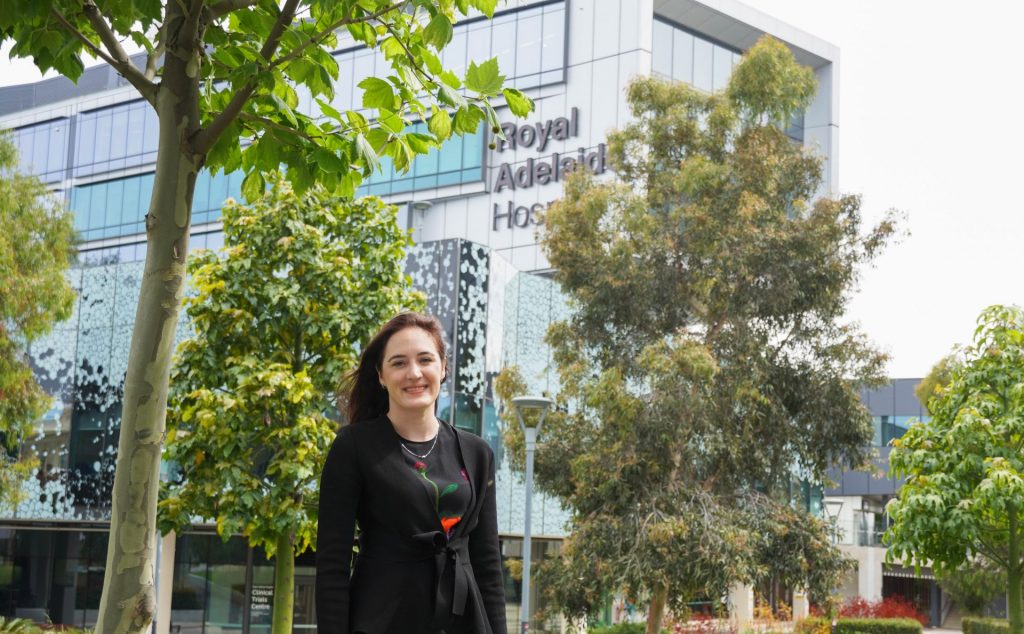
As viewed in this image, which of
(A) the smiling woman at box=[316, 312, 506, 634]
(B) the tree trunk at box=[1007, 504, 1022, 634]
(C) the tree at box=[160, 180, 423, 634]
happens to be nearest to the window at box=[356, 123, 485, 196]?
(C) the tree at box=[160, 180, 423, 634]

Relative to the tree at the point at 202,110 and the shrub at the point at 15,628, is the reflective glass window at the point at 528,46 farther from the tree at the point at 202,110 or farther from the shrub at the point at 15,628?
the tree at the point at 202,110

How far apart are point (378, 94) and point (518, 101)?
585 millimetres

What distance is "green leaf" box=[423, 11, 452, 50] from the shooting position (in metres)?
5.14

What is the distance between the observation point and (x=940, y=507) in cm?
1797

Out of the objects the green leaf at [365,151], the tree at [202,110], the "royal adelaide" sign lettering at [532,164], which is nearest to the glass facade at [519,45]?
the "royal adelaide" sign lettering at [532,164]

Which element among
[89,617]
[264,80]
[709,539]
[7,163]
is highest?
[7,163]

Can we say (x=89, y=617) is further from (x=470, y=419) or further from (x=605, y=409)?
(x=605, y=409)

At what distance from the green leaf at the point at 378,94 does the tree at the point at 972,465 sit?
558 inches

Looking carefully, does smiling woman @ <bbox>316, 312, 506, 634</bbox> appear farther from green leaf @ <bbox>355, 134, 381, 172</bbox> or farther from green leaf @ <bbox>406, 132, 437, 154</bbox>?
green leaf @ <bbox>406, 132, 437, 154</bbox>

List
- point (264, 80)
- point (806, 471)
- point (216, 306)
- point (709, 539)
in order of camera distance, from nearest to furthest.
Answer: point (264, 80) < point (216, 306) < point (709, 539) < point (806, 471)

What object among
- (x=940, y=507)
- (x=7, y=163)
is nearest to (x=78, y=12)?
(x=940, y=507)

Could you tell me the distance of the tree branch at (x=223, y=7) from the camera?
533 cm

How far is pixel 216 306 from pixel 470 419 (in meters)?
12.8

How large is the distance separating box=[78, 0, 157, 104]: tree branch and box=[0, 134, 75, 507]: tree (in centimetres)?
1997
